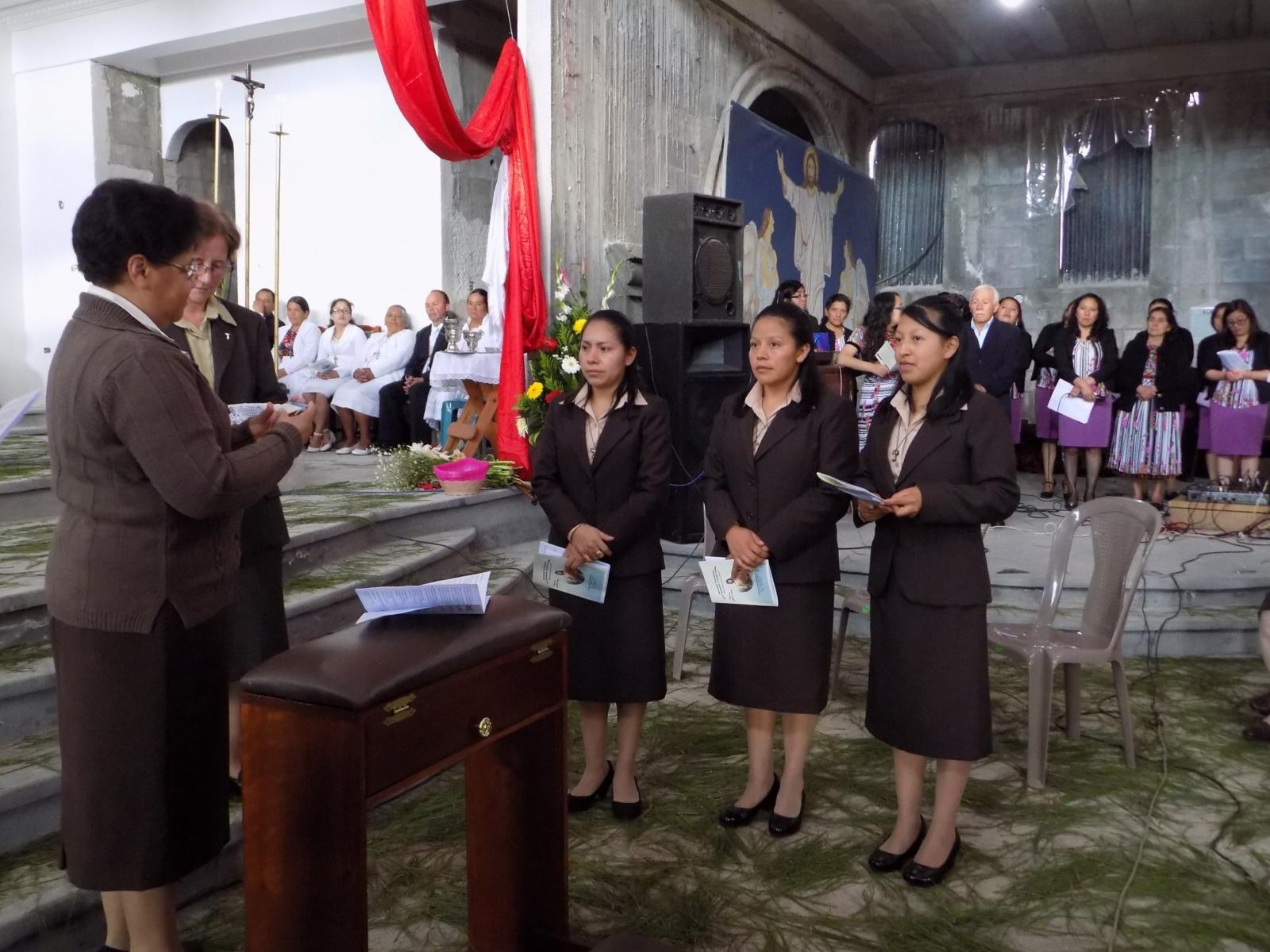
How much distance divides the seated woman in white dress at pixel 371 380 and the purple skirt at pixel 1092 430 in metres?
5.05

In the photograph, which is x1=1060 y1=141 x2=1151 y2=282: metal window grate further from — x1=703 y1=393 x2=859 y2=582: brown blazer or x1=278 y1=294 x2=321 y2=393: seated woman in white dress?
x1=703 y1=393 x2=859 y2=582: brown blazer

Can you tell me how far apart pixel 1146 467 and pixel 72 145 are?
969cm

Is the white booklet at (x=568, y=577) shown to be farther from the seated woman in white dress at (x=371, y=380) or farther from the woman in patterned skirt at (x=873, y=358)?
the seated woman in white dress at (x=371, y=380)

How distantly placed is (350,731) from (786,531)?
1527mm

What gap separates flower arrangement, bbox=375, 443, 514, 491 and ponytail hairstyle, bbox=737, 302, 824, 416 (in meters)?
3.21

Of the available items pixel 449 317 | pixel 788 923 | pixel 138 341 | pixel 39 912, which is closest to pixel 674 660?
pixel 788 923

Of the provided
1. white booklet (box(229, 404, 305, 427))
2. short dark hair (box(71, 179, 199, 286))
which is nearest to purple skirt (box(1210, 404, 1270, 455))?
white booklet (box(229, 404, 305, 427))

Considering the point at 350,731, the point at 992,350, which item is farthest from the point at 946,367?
the point at 992,350

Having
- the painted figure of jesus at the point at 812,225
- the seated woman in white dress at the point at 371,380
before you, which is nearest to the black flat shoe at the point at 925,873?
the seated woman in white dress at the point at 371,380

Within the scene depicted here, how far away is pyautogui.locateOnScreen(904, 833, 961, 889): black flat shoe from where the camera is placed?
2.72m

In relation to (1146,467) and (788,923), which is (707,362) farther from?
(788,923)

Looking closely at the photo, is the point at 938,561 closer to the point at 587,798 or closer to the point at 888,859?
the point at 888,859

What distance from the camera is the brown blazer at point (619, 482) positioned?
3.08 metres

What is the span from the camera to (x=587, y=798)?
3197 mm
